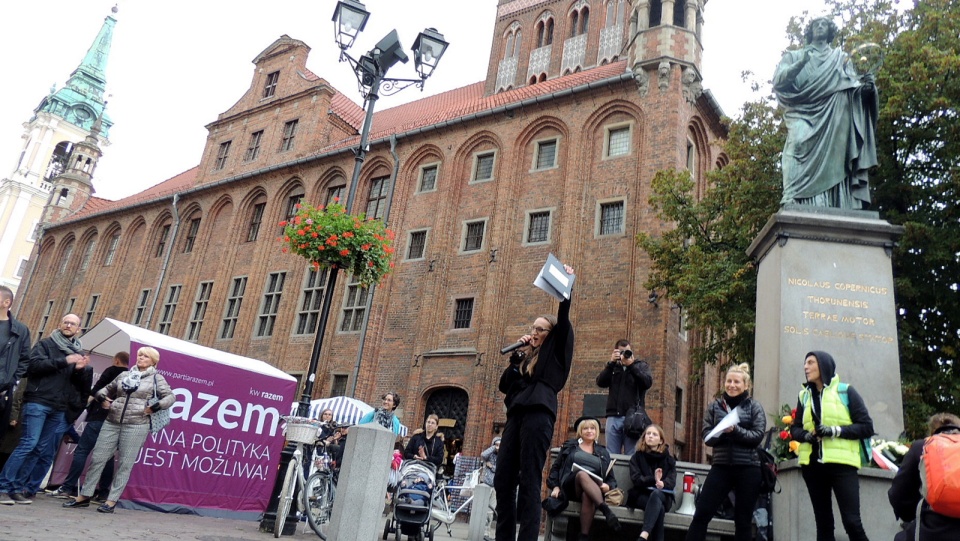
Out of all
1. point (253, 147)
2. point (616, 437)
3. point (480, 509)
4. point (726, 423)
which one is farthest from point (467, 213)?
point (726, 423)

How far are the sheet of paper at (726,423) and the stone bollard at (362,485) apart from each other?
2.51 meters

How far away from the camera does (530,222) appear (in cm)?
2114

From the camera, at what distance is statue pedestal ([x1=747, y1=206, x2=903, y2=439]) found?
22.9 feet

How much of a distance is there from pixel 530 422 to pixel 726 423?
70.5 inches

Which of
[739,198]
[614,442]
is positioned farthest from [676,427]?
[614,442]

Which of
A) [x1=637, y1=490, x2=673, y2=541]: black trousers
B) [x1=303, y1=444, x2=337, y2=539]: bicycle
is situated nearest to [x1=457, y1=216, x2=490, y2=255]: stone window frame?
[x1=303, y1=444, x2=337, y2=539]: bicycle

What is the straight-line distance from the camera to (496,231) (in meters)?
21.3

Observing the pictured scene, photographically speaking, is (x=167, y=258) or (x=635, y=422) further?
(x=167, y=258)

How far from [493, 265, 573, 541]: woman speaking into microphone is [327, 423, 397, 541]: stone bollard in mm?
1255

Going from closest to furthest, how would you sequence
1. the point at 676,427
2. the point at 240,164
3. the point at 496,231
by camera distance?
the point at 676,427 → the point at 496,231 → the point at 240,164

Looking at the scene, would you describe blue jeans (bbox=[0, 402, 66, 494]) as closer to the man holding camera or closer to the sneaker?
the sneaker

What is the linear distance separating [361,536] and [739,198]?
11.8 meters

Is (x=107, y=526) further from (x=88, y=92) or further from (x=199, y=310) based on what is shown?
(x=88, y=92)

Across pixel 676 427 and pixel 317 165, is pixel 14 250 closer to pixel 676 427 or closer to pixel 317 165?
pixel 317 165
